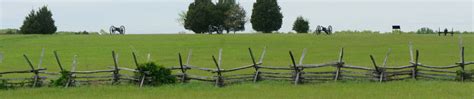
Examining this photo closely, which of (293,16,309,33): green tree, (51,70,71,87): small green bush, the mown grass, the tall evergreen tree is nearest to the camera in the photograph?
the mown grass

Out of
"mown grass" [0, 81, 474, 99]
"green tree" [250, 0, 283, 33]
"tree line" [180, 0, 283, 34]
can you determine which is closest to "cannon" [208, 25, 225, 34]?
"tree line" [180, 0, 283, 34]

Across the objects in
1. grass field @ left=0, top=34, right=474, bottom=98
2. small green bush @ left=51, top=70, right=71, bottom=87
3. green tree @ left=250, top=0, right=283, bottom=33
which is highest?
green tree @ left=250, top=0, right=283, bottom=33

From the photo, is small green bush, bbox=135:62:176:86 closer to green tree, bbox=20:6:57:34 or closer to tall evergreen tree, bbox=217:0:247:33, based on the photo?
green tree, bbox=20:6:57:34

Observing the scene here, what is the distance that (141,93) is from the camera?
16.9 meters

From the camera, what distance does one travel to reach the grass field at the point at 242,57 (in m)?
16.3

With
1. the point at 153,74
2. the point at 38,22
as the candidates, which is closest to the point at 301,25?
the point at 38,22

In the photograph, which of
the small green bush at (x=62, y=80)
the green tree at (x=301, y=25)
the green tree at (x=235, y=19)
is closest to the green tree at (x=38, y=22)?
the green tree at (x=235, y=19)

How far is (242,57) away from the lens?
111ft

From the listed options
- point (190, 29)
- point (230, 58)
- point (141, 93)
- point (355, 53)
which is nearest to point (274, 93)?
point (141, 93)

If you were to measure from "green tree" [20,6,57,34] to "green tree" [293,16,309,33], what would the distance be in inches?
998

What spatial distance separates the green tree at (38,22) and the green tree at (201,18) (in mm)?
15485

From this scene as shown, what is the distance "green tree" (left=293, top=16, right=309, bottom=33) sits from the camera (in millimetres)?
74125

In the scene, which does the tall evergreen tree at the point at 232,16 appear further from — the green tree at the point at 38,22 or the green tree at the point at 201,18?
the green tree at the point at 38,22

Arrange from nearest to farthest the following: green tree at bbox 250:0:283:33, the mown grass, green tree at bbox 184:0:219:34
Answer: the mown grass < green tree at bbox 184:0:219:34 < green tree at bbox 250:0:283:33
